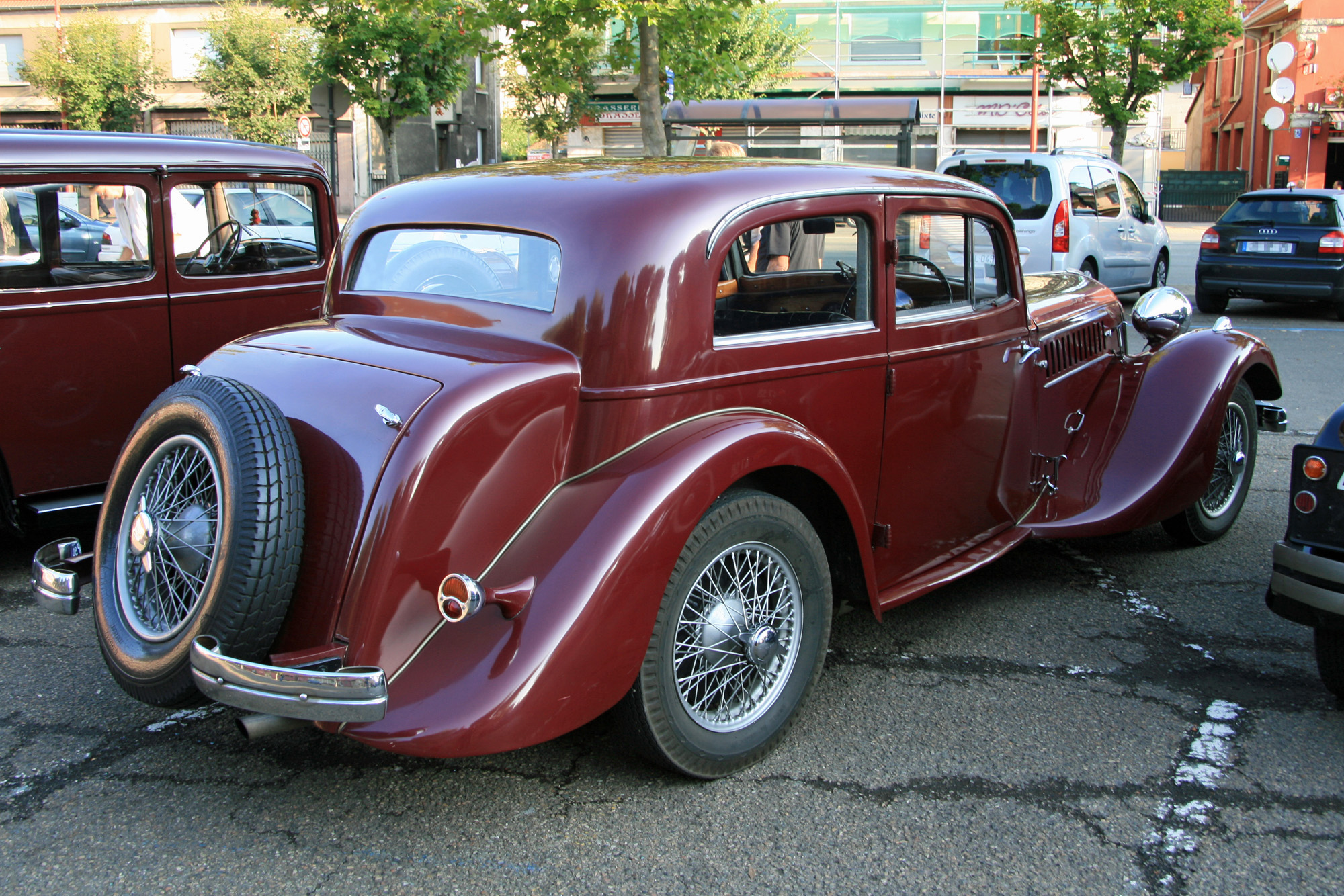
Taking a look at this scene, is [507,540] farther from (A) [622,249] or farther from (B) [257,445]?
(A) [622,249]

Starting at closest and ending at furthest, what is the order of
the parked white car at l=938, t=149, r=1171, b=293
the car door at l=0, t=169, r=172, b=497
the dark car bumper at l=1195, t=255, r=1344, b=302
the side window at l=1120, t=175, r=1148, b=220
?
the car door at l=0, t=169, r=172, b=497 < the parked white car at l=938, t=149, r=1171, b=293 < the dark car bumper at l=1195, t=255, r=1344, b=302 < the side window at l=1120, t=175, r=1148, b=220

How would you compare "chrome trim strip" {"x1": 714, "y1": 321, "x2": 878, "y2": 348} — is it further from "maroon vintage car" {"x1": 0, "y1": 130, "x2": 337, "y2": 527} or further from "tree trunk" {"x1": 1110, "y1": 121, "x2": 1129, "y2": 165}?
"tree trunk" {"x1": 1110, "y1": 121, "x2": 1129, "y2": 165}

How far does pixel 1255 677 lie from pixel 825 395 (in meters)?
1.75

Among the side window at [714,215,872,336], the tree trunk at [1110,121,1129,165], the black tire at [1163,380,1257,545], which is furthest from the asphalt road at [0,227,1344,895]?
the tree trunk at [1110,121,1129,165]

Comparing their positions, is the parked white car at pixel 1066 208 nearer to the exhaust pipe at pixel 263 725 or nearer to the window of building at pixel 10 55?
the exhaust pipe at pixel 263 725

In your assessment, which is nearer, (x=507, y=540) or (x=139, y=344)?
(x=507, y=540)

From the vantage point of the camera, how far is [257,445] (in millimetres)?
2441

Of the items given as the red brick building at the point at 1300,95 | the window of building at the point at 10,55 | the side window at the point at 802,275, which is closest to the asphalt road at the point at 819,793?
the side window at the point at 802,275

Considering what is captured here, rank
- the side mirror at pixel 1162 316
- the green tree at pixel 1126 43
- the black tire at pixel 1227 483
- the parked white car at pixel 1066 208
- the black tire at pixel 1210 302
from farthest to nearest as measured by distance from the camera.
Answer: the green tree at pixel 1126 43 → the black tire at pixel 1210 302 → the parked white car at pixel 1066 208 → the side mirror at pixel 1162 316 → the black tire at pixel 1227 483

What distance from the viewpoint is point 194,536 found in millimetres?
2578

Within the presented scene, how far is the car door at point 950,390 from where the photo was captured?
3.42 m

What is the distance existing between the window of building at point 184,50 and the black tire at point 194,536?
123 feet

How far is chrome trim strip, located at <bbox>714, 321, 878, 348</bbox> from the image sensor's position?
117 inches

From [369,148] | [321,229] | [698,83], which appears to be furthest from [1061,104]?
[321,229]
